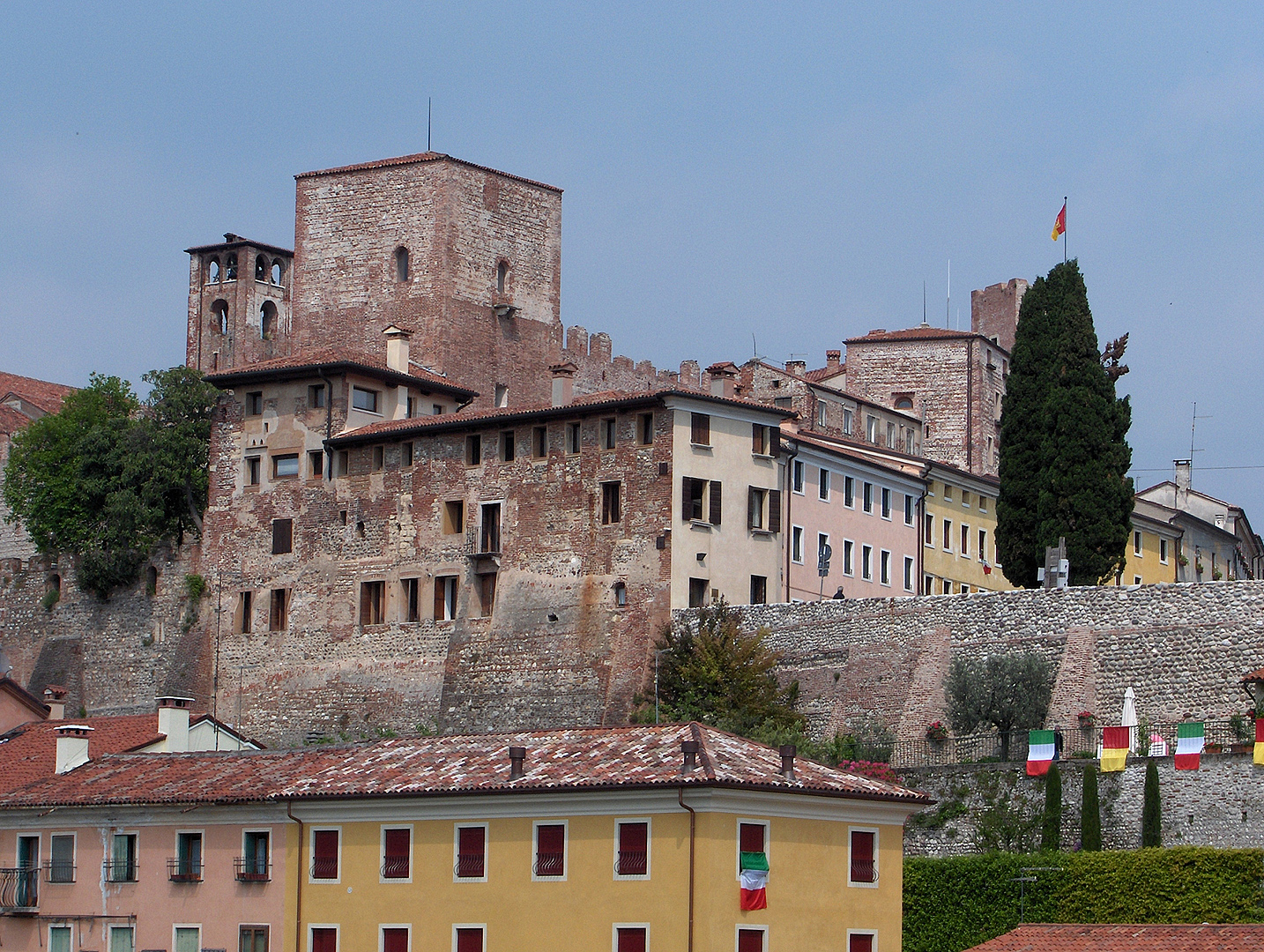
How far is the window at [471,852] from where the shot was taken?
146ft

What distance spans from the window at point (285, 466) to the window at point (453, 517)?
18.8 ft

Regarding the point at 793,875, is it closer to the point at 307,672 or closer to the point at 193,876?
the point at 193,876

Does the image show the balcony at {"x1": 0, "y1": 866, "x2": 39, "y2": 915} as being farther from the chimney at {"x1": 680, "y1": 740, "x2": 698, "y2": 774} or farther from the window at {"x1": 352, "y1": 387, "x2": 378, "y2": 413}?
the window at {"x1": 352, "y1": 387, "x2": 378, "y2": 413}

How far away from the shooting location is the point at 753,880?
42375 mm

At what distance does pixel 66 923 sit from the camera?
49000 mm

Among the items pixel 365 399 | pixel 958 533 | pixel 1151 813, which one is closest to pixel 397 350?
pixel 365 399

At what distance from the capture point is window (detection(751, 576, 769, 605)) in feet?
219

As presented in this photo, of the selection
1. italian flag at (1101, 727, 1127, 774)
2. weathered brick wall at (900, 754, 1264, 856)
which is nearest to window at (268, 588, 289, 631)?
weathered brick wall at (900, 754, 1264, 856)

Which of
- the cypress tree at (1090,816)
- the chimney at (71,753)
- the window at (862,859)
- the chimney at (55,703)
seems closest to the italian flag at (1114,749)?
the cypress tree at (1090,816)

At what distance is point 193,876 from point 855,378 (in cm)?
5256

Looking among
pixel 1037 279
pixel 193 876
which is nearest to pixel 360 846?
pixel 193 876

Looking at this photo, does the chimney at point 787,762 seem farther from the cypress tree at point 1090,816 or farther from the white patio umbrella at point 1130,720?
the white patio umbrella at point 1130,720

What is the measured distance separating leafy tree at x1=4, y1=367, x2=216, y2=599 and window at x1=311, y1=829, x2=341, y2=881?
3048 centimetres

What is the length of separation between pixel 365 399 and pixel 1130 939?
119ft
